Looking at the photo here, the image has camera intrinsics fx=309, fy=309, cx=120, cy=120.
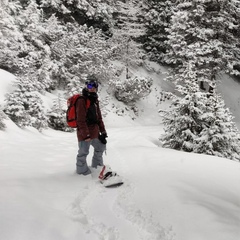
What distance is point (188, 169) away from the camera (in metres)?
6.42

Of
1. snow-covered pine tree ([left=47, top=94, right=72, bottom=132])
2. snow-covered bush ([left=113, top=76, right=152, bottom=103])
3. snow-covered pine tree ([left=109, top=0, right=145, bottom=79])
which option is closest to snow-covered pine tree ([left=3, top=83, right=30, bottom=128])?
snow-covered pine tree ([left=47, top=94, right=72, bottom=132])

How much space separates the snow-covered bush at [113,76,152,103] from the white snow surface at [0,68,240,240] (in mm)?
13399

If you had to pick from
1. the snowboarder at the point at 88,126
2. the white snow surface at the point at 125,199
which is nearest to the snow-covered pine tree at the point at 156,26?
the white snow surface at the point at 125,199

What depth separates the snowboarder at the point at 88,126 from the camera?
17.2ft

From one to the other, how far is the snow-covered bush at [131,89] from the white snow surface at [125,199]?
44.0 ft

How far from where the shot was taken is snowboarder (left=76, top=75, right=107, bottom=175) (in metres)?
5.23

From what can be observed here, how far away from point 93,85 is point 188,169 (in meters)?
2.71

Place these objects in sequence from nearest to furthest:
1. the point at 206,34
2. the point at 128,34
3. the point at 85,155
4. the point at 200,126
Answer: the point at 85,155 < the point at 200,126 < the point at 206,34 < the point at 128,34

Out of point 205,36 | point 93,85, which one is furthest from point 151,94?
point 93,85

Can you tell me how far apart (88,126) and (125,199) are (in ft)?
5.00

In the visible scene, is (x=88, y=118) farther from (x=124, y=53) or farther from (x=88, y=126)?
(x=124, y=53)

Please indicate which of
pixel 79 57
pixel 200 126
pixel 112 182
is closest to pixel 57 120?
pixel 200 126

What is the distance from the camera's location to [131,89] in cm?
2130

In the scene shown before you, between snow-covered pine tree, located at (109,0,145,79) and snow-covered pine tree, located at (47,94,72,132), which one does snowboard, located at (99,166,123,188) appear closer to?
snow-covered pine tree, located at (47,94,72,132)
